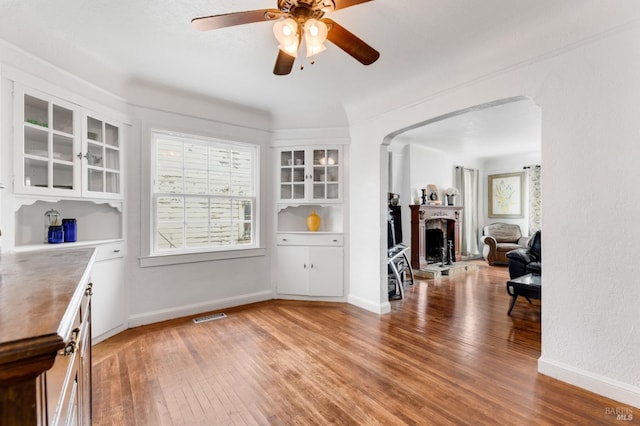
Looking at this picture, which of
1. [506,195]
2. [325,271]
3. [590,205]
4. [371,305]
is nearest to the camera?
[590,205]

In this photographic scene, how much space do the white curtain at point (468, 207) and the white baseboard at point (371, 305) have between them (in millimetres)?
4673

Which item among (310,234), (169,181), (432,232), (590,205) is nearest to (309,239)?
(310,234)

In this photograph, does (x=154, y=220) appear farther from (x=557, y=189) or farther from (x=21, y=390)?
(x=557, y=189)

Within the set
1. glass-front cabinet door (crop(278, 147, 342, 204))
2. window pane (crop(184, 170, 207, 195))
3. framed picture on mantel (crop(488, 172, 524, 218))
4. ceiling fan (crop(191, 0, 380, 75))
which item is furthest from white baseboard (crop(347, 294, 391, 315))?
framed picture on mantel (crop(488, 172, 524, 218))

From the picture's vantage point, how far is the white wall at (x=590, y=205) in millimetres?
1896

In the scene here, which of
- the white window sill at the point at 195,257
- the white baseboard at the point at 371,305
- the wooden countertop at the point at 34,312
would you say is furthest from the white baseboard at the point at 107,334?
the white baseboard at the point at 371,305

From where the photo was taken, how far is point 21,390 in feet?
1.59

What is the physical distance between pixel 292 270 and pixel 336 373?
6.72 ft

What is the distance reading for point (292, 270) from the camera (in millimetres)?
4219

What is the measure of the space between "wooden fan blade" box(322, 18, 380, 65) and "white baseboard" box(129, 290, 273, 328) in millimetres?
3234

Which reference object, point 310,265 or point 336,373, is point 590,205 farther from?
point 310,265

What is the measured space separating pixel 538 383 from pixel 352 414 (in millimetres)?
1426

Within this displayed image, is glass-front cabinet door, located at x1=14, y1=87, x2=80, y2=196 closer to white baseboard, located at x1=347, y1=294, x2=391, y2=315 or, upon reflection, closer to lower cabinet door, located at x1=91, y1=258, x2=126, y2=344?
lower cabinet door, located at x1=91, y1=258, x2=126, y2=344

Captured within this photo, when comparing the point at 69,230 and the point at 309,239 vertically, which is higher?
the point at 69,230
